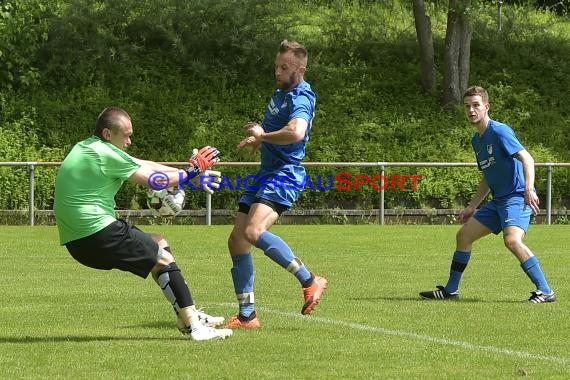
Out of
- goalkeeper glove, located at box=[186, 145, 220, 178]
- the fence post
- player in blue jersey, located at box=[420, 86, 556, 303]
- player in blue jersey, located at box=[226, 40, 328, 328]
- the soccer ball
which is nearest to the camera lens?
goalkeeper glove, located at box=[186, 145, 220, 178]

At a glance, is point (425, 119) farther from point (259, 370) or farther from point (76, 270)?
point (259, 370)

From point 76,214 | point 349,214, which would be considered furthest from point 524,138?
point 76,214

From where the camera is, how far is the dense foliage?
87.9 feet

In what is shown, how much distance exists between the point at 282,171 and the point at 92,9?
21.6 m

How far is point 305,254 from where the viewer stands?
17625 millimetres

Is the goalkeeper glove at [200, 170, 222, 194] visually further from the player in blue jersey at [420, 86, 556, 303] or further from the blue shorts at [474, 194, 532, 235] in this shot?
the blue shorts at [474, 194, 532, 235]

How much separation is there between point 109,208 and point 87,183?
249 mm

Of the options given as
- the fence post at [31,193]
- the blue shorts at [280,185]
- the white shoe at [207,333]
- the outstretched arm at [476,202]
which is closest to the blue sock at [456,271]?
the outstretched arm at [476,202]

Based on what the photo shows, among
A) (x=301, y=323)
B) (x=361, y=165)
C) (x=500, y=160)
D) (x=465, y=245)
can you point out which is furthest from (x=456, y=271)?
(x=361, y=165)

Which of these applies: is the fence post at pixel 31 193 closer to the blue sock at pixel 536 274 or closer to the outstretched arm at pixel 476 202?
the outstretched arm at pixel 476 202

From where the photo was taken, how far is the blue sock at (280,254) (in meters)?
9.52

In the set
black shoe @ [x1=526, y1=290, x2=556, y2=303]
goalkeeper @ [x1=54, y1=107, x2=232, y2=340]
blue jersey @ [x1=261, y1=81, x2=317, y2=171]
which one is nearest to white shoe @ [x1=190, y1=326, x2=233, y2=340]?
goalkeeper @ [x1=54, y1=107, x2=232, y2=340]

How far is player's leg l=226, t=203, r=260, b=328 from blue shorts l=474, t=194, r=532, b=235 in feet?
9.81

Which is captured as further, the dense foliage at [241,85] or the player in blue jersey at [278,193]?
the dense foliage at [241,85]
